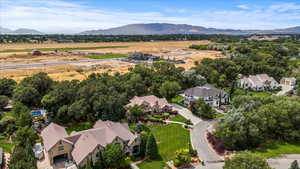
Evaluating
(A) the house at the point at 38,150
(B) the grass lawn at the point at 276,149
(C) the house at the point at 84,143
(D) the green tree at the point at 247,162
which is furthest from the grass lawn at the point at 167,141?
(A) the house at the point at 38,150

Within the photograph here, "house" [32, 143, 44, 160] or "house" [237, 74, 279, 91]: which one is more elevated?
"house" [237, 74, 279, 91]

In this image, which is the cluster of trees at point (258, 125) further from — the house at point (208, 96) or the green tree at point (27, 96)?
the green tree at point (27, 96)

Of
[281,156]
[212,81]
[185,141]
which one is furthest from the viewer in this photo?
[212,81]

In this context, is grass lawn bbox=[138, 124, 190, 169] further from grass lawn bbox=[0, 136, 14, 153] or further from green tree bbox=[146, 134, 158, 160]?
grass lawn bbox=[0, 136, 14, 153]

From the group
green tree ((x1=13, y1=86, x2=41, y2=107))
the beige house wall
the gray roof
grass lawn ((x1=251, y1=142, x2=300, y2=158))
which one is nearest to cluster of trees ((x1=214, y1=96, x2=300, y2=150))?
grass lawn ((x1=251, y1=142, x2=300, y2=158))

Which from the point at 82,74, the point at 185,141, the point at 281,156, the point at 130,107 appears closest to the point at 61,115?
the point at 130,107

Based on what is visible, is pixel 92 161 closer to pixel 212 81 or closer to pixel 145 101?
pixel 145 101
